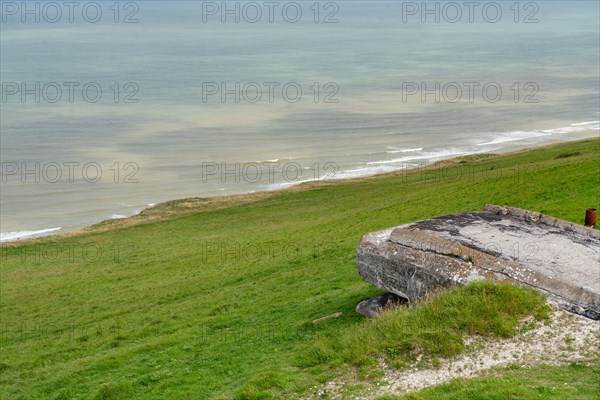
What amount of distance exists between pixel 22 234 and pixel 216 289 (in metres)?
33.4

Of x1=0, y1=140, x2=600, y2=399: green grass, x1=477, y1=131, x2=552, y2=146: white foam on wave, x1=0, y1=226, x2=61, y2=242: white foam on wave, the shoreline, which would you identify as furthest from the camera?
x1=477, y1=131, x2=552, y2=146: white foam on wave

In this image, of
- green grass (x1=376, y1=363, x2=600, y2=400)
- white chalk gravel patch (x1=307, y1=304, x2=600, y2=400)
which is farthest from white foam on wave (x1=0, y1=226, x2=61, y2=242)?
green grass (x1=376, y1=363, x2=600, y2=400)

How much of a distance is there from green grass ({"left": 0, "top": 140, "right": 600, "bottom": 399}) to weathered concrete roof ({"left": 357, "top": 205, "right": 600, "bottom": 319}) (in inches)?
54.0

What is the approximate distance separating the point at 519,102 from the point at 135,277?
90376 mm

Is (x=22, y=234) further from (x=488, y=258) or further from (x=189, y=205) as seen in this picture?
→ (x=488, y=258)

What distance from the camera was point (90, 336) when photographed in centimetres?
2864

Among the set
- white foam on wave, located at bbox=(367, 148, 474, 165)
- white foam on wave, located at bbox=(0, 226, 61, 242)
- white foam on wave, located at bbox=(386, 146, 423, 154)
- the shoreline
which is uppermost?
white foam on wave, located at bbox=(386, 146, 423, 154)

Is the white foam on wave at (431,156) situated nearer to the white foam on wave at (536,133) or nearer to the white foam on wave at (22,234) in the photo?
the white foam on wave at (536,133)

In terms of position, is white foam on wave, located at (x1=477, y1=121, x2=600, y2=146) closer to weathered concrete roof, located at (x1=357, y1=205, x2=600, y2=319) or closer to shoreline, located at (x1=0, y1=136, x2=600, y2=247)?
shoreline, located at (x1=0, y1=136, x2=600, y2=247)

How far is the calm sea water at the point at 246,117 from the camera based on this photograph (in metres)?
75.0

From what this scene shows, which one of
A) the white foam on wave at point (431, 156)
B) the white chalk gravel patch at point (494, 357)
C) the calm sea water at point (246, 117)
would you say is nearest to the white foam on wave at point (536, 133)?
the calm sea water at point (246, 117)

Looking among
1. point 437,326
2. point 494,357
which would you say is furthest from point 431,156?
point 494,357

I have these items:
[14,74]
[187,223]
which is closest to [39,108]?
[14,74]

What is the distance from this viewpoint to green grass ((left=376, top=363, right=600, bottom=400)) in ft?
48.3
